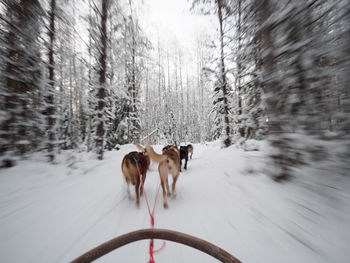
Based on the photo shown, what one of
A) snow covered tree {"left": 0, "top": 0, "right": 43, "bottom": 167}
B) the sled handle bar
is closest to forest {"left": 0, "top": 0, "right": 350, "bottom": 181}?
snow covered tree {"left": 0, "top": 0, "right": 43, "bottom": 167}

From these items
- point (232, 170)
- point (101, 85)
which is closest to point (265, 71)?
point (232, 170)

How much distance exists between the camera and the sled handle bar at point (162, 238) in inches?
29.5

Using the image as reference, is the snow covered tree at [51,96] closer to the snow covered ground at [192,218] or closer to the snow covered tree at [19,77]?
the snow covered tree at [19,77]

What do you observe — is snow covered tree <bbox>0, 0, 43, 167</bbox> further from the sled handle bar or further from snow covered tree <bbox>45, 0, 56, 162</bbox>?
the sled handle bar

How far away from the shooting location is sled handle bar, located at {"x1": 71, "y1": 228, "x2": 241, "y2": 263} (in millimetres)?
750

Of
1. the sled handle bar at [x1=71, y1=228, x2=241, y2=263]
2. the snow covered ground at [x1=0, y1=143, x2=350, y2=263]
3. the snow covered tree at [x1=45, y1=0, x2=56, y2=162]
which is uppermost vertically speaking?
the snow covered tree at [x1=45, y1=0, x2=56, y2=162]

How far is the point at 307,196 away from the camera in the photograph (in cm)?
181

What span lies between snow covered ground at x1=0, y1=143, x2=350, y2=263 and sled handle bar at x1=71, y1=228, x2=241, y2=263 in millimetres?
919

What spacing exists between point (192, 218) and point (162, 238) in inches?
61.9

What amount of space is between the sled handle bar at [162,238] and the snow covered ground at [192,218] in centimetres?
92

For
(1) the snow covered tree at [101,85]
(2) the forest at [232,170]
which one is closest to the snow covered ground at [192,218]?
(2) the forest at [232,170]

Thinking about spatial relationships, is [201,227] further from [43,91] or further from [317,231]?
[43,91]

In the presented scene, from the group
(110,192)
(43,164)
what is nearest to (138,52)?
(43,164)

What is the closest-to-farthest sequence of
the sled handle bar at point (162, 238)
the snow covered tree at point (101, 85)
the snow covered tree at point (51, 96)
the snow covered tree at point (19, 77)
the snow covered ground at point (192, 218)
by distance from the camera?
1. the sled handle bar at point (162, 238)
2. the snow covered ground at point (192, 218)
3. the snow covered tree at point (19, 77)
4. the snow covered tree at point (51, 96)
5. the snow covered tree at point (101, 85)
